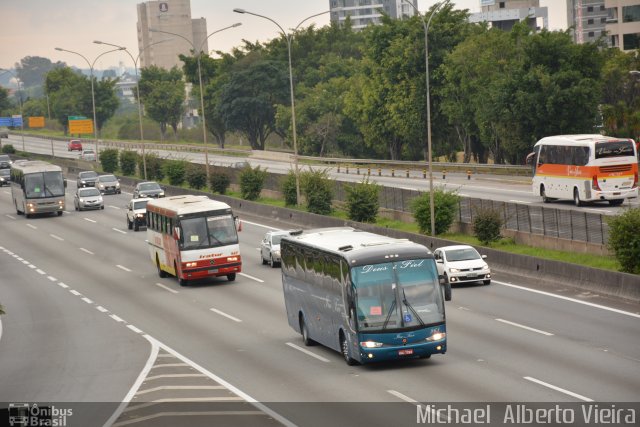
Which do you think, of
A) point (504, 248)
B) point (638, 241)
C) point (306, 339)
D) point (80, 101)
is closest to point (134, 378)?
point (306, 339)

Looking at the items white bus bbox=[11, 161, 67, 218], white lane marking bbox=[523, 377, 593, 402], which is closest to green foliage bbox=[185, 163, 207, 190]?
white bus bbox=[11, 161, 67, 218]

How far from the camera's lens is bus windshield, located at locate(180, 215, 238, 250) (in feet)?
136

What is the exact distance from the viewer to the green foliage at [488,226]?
150ft

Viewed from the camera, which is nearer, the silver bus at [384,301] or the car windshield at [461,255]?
the silver bus at [384,301]

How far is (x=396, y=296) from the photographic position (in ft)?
80.7

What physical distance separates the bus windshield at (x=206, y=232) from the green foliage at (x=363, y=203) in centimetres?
1652

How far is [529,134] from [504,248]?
39.6 metres

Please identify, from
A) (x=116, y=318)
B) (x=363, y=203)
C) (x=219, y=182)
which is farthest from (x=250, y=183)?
(x=116, y=318)

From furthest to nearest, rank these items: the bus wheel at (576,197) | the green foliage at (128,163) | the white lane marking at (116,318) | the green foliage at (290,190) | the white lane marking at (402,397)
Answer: the green foliage at (128,163) < the green foliage at (290,190) < the bus wheel at (576,197) < the white lane marking at (116,318) < the white lane marking at (402,397)

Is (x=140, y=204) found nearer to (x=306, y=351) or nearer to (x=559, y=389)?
(x=306, y=351)

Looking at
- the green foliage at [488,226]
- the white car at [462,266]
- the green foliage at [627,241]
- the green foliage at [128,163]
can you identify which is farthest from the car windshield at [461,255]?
the green foliage at [128,163]

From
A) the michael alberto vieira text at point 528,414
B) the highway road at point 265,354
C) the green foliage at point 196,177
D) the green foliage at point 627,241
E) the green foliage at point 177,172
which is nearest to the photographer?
the michael alberto vieira text at point 528,414

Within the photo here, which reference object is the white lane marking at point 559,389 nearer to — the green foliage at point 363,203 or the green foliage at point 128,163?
the green foliage at point 363,203

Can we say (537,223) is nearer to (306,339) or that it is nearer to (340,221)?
(340,221)
